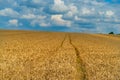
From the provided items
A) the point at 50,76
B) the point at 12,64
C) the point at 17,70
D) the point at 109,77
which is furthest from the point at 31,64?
the point at 109,77

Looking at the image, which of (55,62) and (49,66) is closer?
(49,66)

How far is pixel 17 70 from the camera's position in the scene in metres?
17.0

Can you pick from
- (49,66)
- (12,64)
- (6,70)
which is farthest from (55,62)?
(6,70)

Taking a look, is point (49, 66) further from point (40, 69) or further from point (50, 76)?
point (50, 76)

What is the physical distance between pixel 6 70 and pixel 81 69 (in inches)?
177

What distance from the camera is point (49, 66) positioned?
1881cm

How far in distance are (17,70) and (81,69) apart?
389cm

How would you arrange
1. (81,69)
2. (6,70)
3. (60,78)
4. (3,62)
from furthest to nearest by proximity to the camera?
1. (3,62)
2. (81,69)
3. (6,70)
4. (60,78)

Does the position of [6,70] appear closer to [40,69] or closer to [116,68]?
[40,69]

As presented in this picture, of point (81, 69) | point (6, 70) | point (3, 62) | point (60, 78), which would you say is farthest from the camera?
point (3, 62)

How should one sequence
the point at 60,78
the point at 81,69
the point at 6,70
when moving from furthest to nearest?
the point at 81,69 < the point at 6,70 < the point at 60,78

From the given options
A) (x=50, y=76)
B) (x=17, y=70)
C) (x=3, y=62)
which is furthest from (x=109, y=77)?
(x=3, y=62)

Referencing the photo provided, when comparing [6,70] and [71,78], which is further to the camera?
[6,70]

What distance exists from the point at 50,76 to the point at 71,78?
3.60 feet
